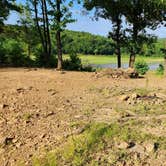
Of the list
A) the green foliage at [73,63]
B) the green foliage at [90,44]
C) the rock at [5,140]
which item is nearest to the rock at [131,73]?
the rock at [5,140]

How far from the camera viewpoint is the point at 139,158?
668 cm

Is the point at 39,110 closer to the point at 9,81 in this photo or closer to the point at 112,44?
the point at 9,81

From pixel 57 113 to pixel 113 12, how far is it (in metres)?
26.3

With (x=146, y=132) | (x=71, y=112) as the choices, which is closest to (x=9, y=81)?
(x=71, y=112)

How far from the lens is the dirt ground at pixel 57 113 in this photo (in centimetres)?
720

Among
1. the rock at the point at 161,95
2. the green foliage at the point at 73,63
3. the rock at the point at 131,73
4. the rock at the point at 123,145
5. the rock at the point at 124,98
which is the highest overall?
the rock at the point at 124,98

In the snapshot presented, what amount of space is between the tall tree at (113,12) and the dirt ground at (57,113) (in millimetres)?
22283

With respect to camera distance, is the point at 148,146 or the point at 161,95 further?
the point at 161,95

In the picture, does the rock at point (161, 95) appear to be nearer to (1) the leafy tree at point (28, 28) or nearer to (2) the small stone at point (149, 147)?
(2) the small stone at point (149, 147)

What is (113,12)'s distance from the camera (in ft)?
112

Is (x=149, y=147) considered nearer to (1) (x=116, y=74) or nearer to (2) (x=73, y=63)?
(1) (x=116, y=74)

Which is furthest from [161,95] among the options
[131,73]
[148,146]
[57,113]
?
[131,73]

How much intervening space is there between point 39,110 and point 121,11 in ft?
85.9

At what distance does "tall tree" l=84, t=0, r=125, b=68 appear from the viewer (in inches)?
1314
